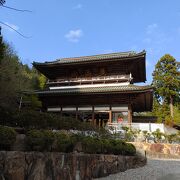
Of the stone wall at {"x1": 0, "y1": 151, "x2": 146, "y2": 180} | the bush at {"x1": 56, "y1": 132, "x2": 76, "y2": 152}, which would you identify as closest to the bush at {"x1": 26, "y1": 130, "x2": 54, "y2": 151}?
the stone wall at {"x1": 0, "y1": 151, "x2": 146, "y2": 180}

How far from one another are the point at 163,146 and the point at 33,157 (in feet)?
49.9

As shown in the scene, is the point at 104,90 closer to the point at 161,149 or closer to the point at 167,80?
the point at 161,149

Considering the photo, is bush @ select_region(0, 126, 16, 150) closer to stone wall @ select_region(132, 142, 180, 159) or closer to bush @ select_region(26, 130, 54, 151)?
bush @ select_region(26, 130, 54, 151)

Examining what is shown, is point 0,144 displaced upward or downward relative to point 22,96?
downward

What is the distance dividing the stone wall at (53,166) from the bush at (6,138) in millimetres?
368

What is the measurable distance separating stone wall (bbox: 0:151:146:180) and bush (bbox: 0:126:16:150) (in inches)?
14.5

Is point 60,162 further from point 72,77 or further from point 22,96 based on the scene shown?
point 72,77

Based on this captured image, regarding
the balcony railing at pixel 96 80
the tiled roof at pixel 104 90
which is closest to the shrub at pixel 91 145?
the tiled roof at pixel 104 90

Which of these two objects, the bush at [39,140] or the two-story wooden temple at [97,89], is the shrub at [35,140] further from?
the two-story wooden temple at [97,89]

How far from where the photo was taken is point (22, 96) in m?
24.9

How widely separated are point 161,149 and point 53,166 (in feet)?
46.6

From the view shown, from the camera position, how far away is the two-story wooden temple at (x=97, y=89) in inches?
928

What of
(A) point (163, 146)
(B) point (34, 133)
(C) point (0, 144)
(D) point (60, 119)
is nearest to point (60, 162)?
(B) point (34, 133)

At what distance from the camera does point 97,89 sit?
23.9 m
